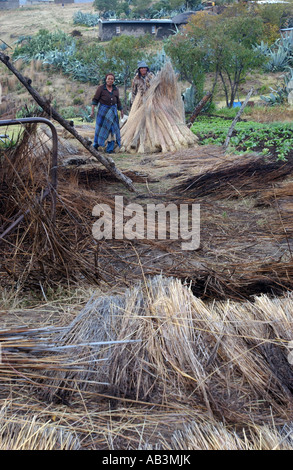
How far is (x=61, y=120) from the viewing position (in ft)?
14.5

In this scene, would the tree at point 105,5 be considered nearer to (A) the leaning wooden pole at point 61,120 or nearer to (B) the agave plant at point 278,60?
(B) the agave plant at point 278,60

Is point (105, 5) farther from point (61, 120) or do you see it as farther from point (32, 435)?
point (32, 435)

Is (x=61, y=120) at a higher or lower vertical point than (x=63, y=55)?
lower

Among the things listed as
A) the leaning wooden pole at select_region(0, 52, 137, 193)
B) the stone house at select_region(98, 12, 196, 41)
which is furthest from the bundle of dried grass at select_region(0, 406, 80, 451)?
the stone house at select_region(98, 12, 196, 41)

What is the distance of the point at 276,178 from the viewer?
564 cm

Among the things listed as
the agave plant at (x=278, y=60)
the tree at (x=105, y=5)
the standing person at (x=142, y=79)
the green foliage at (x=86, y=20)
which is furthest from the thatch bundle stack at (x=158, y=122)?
the tree at (x=105, y=5)

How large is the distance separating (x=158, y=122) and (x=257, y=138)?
200 centimetres

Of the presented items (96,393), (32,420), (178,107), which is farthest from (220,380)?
(178,107)

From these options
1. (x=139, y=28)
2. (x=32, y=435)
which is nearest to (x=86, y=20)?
(x=139, y=28)

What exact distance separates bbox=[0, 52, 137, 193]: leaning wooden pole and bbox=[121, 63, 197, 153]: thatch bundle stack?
8.35 ft

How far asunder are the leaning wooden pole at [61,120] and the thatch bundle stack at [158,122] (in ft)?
8.35

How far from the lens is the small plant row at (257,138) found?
785cm

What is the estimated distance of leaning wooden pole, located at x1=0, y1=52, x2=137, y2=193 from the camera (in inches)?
151

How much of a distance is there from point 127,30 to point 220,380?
1303 inches
